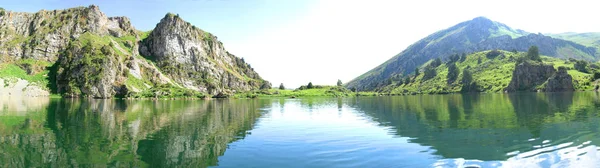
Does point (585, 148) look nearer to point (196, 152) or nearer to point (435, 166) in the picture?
point (435, 166)

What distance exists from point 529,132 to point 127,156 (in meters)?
44.0

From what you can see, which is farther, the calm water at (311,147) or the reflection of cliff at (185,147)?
the reflection of cliff at (185,147)

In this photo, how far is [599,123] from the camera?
4706cm

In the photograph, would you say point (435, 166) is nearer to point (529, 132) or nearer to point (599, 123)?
point (529, 132)

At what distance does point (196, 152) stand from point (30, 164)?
39.9 feet

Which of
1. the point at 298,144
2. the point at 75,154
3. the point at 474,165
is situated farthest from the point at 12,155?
the point at 474,165

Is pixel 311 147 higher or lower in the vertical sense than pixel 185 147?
lower

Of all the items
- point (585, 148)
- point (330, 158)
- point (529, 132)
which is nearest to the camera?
point (330, 158)

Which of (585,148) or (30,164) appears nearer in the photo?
(30,164)

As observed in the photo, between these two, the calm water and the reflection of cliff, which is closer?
the calm water

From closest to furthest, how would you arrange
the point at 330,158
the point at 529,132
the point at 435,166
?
the point at 435,166, the point at 330,158, the point at 529,132

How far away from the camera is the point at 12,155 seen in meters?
28.1

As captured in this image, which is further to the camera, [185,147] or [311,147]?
[185,147]

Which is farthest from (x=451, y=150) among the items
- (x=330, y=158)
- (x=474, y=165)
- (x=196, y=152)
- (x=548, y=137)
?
(x=196, y=152)
